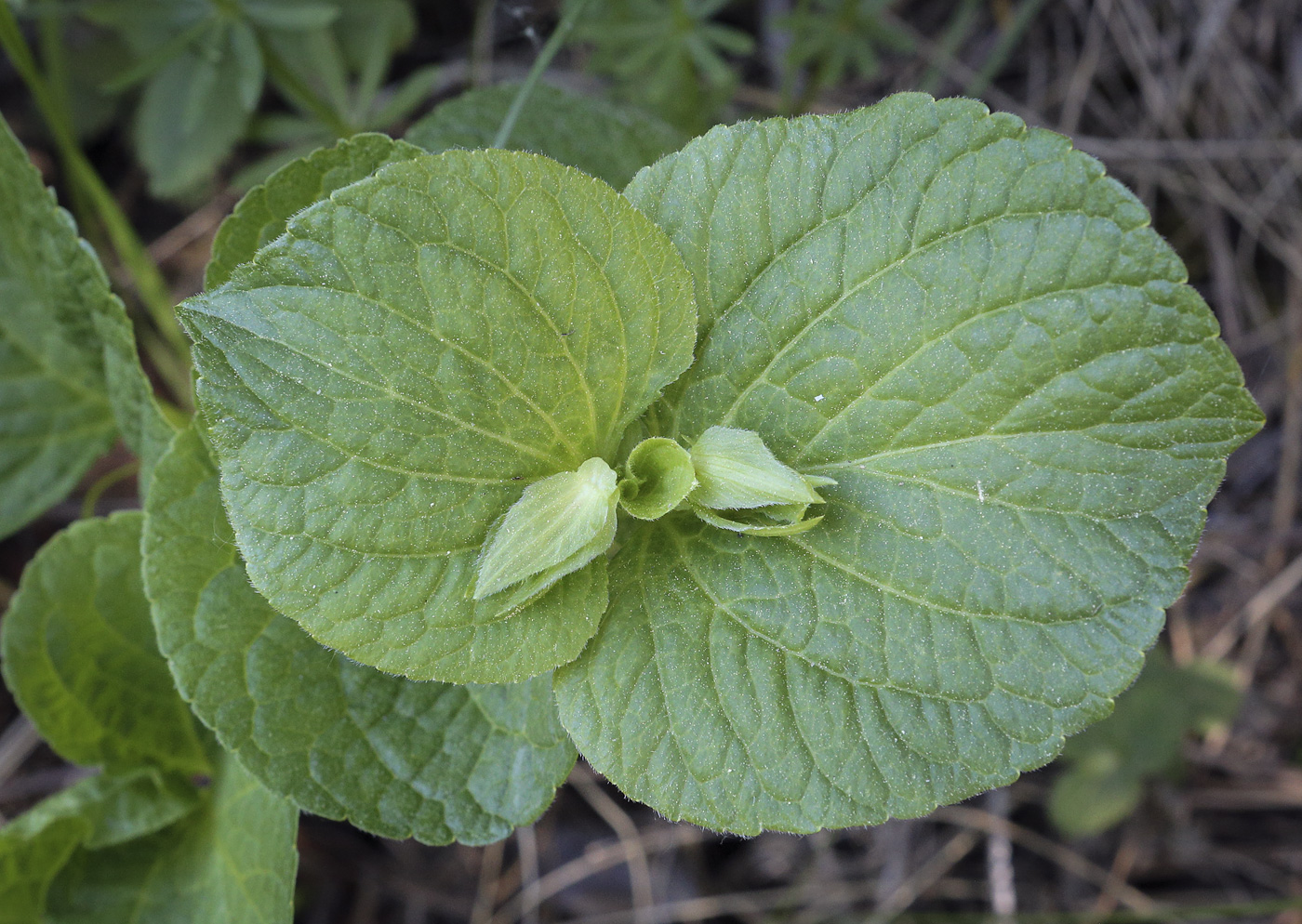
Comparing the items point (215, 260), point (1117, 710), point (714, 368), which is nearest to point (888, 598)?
point (714, 368)

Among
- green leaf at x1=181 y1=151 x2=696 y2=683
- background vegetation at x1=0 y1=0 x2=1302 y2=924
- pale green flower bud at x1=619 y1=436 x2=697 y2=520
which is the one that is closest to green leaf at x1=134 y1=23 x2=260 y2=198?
background vegetation at x1=0 y1=0 x2=1302 y2=924

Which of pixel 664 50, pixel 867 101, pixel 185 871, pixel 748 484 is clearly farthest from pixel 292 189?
pixel 867 101

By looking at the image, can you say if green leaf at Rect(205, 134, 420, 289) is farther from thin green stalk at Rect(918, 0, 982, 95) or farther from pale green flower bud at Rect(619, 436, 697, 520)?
thin green stalk at Rect(918, 0, 982, 95)

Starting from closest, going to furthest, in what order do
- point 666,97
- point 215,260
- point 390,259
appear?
point 390,259, point 215,260, point 666,97

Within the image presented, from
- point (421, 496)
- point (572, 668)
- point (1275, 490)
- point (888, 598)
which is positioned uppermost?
point (421, 496)

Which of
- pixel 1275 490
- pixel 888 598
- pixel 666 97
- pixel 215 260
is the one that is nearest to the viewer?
pixel 888 598

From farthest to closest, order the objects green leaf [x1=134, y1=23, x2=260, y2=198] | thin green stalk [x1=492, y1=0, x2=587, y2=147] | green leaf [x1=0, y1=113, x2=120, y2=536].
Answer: green leaf [x1=134, y1=23, x2=260, y2=198]
green leaf [x1=0, y1=113, x2=120, y2=536]
thin green stalk [x1=492, y1=0, x2=587, y2=147]

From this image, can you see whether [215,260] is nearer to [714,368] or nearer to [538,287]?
[538,287]
